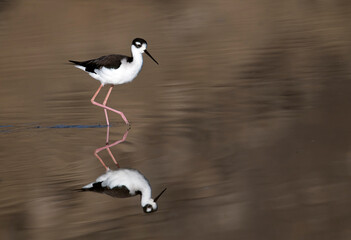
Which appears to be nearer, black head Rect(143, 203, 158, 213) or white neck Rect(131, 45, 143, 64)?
black head Rect(143, 203, 158, 213)

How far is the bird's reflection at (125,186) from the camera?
4.98 meters

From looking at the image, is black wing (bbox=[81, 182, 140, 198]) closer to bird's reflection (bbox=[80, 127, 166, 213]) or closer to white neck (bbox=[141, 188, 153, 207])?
bird's reflection (bbox=[80, 127, 166, 213])

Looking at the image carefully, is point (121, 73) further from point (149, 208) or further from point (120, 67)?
point (149, 208)

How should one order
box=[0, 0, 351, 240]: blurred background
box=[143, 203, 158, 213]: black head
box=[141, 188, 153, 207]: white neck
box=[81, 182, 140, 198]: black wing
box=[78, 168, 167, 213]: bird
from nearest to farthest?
box=[0, 0, 351, 240]: blurred background
box=[143, 203, 158, 213]: black head
box=[141, 188, 153, 207]: white neck
box=[78, 168, 167, 213]: bird
box=[81, 182, 140, 198]: black wing

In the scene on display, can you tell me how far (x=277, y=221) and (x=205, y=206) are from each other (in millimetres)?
547

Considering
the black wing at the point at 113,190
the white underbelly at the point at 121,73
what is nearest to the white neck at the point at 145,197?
the black wing at the point at 113,190

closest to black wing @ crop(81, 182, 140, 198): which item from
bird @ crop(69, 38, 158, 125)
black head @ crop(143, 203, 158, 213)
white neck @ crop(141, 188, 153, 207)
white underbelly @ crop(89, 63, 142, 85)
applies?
white neck @ crop(141, 188, 153, 207)

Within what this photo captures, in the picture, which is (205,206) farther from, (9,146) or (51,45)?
(51,45)

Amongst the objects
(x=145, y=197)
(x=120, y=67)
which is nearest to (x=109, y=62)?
(x=120, y=67)

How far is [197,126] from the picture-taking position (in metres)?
6.94

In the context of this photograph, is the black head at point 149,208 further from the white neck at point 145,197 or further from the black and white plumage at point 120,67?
the black and white plumage at point 120,67

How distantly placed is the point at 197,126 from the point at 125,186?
5.60 feet

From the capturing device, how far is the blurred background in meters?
4.68

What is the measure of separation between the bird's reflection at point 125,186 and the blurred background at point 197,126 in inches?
2.6
